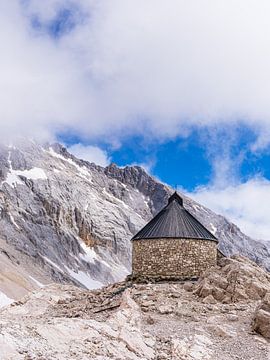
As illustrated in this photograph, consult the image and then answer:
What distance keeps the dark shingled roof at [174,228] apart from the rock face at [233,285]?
11.1ft

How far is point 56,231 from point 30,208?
33.8 feet

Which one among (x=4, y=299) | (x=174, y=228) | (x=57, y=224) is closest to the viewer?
(x=174, y=228)

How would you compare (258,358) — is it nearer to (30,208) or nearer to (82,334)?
(82,334)

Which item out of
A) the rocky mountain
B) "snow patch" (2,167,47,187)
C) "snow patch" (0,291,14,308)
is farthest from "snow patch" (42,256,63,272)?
"snow patch" (0,291,14,308)

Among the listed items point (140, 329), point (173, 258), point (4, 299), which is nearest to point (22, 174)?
point (4, 299)

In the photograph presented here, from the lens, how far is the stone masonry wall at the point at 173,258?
91.7 ft

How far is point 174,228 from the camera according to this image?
2902 centimetres

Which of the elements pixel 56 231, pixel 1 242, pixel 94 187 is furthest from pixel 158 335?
pixel 94 187

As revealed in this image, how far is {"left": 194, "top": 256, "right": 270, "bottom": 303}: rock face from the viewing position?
23.6 m

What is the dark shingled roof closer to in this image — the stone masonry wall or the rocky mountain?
the stone masonry wall

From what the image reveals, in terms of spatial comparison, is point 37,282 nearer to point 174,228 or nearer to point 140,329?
point 174,228

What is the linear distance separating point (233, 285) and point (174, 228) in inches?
228

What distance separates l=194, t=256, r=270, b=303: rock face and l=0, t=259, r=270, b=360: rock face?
33cm

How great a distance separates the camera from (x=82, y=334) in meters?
17.0
